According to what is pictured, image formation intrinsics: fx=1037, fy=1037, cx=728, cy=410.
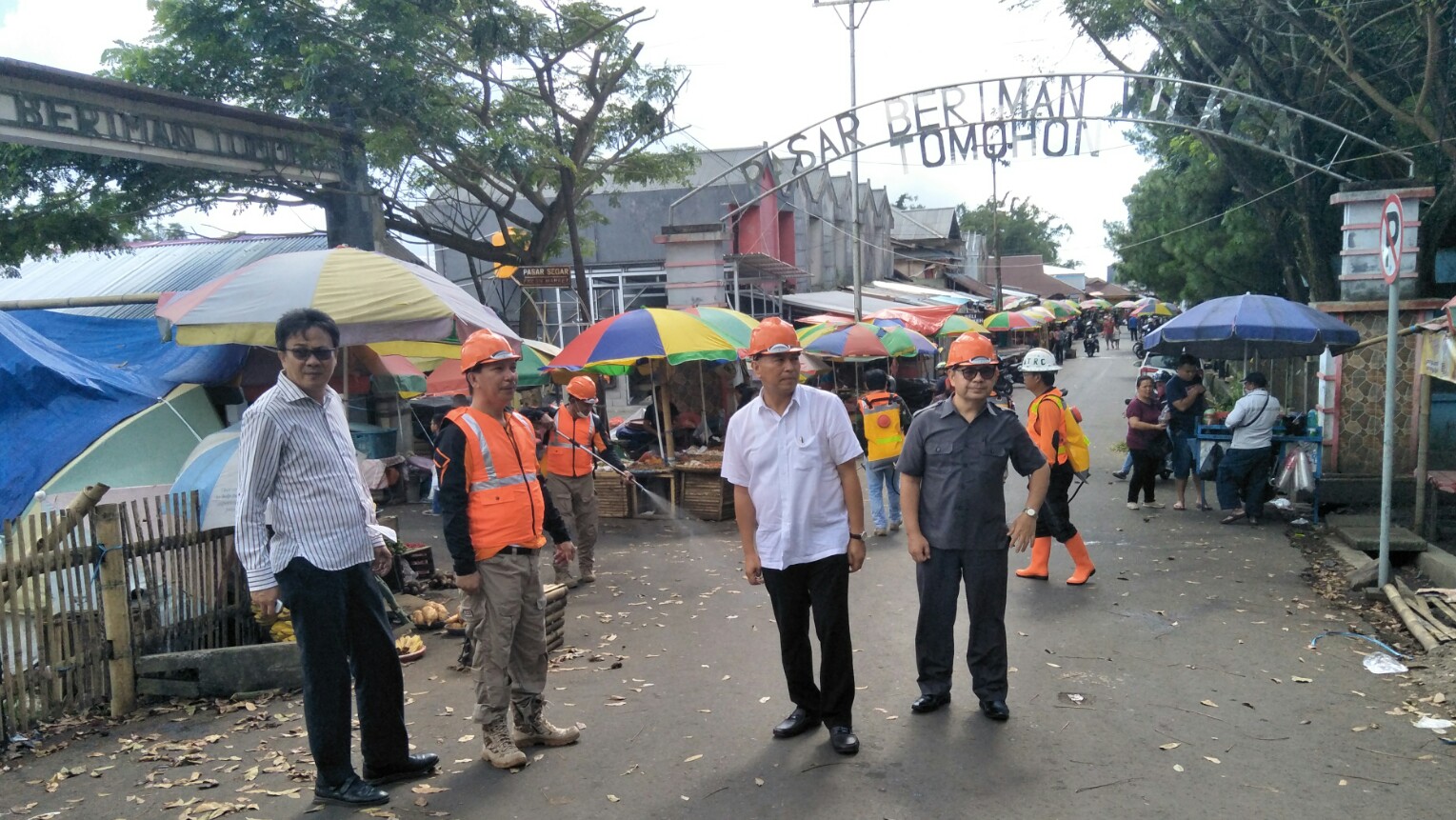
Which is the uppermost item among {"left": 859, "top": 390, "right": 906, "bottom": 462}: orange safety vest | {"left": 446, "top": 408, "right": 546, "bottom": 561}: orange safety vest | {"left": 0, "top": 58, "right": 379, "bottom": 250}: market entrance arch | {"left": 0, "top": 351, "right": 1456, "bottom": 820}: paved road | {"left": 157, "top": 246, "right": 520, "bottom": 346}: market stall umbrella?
{"left": 0, "top": 58, "right": 379, "bottom": 250}: market entrance arch

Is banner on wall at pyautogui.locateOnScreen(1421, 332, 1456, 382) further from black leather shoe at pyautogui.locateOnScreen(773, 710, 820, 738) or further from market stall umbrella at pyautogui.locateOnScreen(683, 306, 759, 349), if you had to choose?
market stall umbrella at pyautogui.locateOnScreen(683, 306, 759, 349)

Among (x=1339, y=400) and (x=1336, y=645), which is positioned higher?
(x=1339, y=400)

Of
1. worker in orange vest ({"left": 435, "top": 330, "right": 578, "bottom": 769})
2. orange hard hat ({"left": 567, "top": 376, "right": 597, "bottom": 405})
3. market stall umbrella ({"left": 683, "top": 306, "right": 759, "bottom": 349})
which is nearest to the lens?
worker in orange vest ({"left": 435, "top": 330, "right": 578, "bottom": 769})

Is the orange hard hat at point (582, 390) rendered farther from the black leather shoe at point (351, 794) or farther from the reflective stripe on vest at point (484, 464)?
the black leather shoe at point (351, 794)

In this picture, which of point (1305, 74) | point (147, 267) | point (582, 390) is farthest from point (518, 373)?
point (1305, 74)

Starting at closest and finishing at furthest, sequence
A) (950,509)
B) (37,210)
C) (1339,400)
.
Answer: (950,509) < (1339,400) < (37,210)

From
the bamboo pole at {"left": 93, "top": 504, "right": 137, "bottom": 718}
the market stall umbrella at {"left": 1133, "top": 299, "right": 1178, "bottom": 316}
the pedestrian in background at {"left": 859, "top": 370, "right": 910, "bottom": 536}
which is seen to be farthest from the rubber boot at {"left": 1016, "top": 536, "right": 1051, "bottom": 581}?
the market stall umbrella at {"left": 1133, "top": 299, "right": 1178, "bottom": 316}

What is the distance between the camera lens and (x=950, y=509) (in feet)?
17.2

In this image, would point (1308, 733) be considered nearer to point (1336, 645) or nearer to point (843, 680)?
point (1336, 645)

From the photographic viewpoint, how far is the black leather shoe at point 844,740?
4.77 metres

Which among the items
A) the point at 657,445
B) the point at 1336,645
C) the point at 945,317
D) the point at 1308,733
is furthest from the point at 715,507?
the point at 945,317

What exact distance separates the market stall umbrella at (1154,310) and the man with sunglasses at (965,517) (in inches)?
1702

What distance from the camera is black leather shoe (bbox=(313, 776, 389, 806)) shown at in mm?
4363

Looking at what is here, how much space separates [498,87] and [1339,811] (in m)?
15.4
